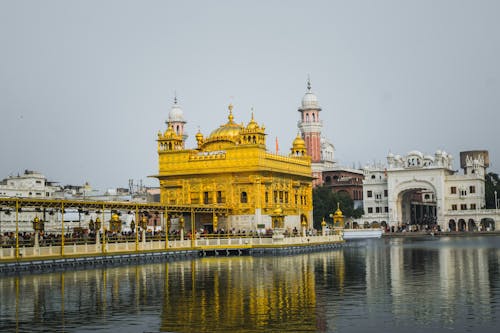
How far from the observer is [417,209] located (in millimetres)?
123875

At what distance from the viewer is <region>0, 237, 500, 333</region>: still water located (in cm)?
1766

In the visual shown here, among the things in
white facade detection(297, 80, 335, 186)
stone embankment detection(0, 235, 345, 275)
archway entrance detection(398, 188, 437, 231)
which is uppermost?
white facade detection(297, 80, 335, 186)

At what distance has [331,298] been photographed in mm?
22344

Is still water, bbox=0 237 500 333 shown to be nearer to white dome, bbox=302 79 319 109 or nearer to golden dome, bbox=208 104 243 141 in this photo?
golden dome, bbox=208 104 243 141

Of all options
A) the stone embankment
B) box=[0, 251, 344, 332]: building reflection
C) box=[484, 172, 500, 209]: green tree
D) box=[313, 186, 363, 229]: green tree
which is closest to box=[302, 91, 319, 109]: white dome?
box=[313, 186, 363, 229]: green tree

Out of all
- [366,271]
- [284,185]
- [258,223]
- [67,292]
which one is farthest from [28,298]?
[284,185]

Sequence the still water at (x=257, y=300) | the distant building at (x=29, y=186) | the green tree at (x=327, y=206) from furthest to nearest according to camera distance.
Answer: the green tree at (x=327, y=206)
the distant building at (x=29, y=186)
the still water at (x=257, y=300)

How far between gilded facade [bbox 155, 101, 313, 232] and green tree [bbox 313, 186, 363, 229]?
34141mm

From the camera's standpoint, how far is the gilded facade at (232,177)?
5731cm

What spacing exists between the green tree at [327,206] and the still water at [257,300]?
63.0 metres

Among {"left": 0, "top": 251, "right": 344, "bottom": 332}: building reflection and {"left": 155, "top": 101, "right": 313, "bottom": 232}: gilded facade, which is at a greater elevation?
{"left": 155, "top": 101, "right": 313, "bottom": 232}: gilded facade

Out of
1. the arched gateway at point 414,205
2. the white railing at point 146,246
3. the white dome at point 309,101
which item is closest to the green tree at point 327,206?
the arched gateway at point 414,205

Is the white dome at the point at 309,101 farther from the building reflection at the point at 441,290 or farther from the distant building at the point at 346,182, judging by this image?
the building reflection at the point at 441,290

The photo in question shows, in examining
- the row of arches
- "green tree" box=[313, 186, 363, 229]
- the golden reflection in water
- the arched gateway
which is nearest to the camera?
the golden reflection in water
